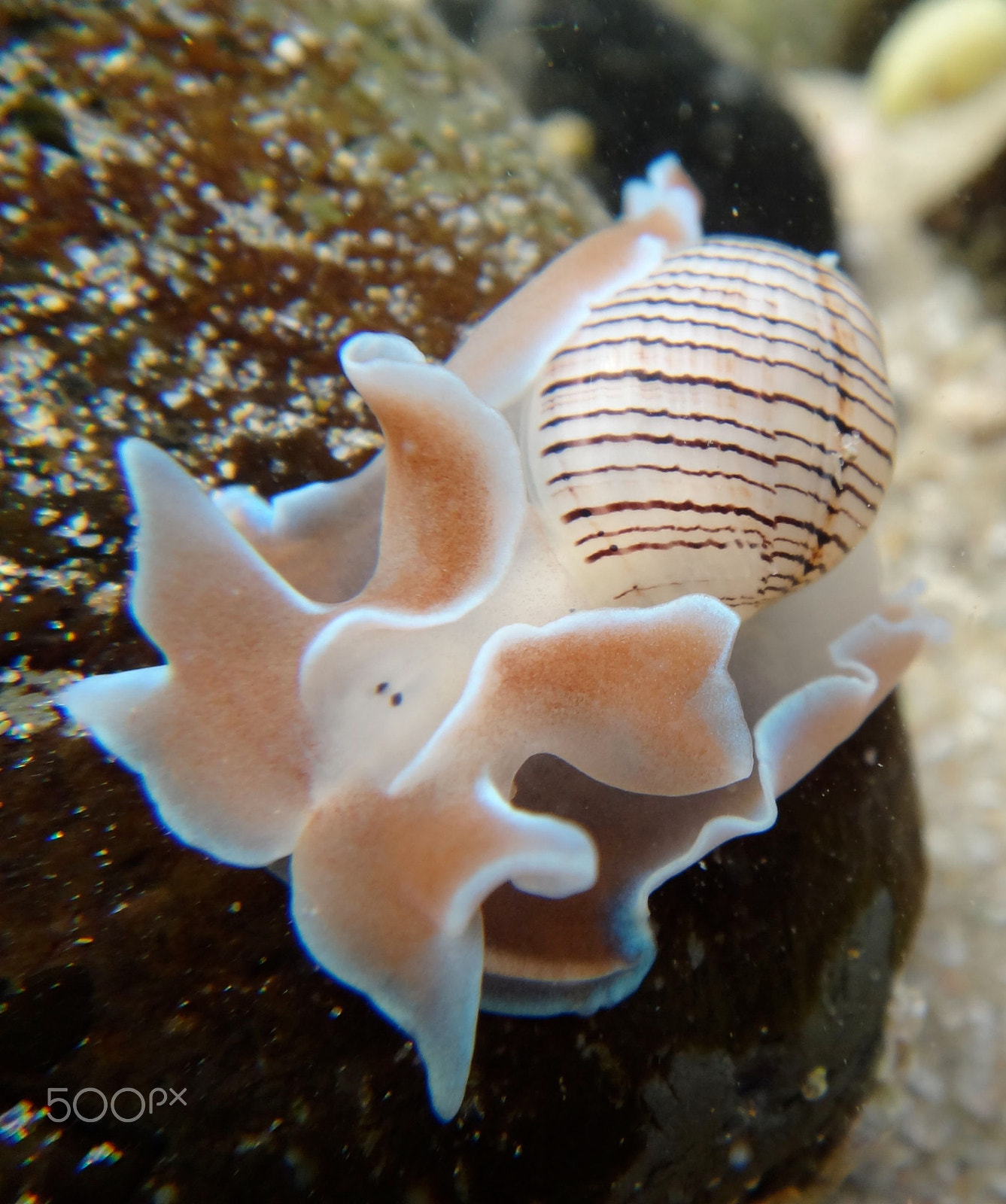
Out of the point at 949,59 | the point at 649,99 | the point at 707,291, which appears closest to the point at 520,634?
the point at 707,291

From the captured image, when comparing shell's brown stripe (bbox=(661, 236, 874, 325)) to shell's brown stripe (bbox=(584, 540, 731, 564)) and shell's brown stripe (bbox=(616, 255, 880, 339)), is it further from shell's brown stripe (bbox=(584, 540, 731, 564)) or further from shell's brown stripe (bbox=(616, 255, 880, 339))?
shell's brown stripe (bbox=(584, 540, 731, 564))

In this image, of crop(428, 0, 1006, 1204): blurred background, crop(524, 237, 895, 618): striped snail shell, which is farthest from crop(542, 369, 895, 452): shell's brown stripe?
crop(428, 0, 1006, 1204): blurred background

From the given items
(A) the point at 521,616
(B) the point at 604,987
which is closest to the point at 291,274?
(A) the point at 521,616

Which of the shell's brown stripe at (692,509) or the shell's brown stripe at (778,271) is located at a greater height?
the shell's brown stripe at (778,271)

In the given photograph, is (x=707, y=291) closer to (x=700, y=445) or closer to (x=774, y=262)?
(x=774, y=262)

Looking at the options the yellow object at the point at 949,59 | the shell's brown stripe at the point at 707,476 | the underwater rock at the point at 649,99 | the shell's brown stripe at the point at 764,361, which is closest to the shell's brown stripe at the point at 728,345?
the shell's brown stripe at the point at 764,361

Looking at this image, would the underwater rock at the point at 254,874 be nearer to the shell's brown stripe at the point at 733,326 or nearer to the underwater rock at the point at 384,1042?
the underwater rock at the point at 384,1042

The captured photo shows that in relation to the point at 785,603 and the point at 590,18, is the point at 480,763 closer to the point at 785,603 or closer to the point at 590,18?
the point at 785,603
